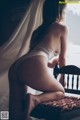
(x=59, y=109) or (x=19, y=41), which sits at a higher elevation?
(x=19, y=41)

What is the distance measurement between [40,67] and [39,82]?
0.34ft

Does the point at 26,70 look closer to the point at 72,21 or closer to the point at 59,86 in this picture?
the point at 59,86

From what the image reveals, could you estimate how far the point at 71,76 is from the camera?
195cm

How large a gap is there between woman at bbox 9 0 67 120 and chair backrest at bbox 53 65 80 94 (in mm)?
36

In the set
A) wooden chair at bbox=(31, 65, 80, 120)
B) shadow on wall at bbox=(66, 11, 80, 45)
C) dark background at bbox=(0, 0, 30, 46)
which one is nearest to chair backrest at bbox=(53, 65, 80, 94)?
wooden chair at bbox=(31, 65, 80, 120)

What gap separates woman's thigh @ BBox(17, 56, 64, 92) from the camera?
1.93 meters

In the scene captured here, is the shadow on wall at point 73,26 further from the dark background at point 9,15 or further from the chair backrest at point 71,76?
the dark background at point 9,15

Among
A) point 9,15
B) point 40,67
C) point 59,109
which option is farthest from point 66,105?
point 9,15

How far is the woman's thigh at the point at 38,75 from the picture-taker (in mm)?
1930

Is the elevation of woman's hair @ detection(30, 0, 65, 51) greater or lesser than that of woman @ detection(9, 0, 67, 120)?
greater

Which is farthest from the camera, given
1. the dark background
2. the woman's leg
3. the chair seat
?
the dark background

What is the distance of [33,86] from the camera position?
1965 mm

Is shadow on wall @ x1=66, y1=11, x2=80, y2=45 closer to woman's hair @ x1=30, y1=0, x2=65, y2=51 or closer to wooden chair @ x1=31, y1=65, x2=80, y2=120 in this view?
woman's hair @ x1=30, y1=0, x2=65, y2=51

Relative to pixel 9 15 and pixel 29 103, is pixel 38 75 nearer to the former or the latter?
pixel 29 103
